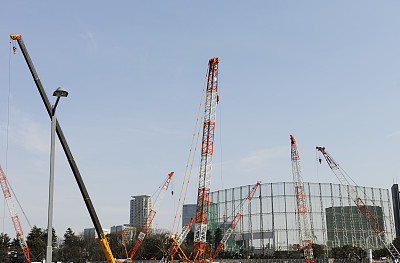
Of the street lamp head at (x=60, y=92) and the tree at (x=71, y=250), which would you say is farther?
the tree at (x=71, y=250)

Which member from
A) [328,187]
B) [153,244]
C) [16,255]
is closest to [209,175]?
[153,244]

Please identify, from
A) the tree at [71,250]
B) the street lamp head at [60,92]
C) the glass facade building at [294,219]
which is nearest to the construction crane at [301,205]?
the glass facade building at [294,219]

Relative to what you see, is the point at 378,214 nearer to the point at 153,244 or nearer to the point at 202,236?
the point at 153,244

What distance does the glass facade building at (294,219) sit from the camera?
12112 centimetres

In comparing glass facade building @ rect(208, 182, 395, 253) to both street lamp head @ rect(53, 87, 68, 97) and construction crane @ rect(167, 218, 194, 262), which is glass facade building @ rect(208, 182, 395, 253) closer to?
construction crane @ rect(167, 218, 194, 262)

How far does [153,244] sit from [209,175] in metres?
53.4

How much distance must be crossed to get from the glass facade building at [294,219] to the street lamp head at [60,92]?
109m

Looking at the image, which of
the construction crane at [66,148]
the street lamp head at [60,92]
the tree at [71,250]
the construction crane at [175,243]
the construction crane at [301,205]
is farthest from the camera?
the tree at [71,250]

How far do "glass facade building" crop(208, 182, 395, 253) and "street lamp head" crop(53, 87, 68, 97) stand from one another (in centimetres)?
10864

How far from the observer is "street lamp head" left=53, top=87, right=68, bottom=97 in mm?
18859

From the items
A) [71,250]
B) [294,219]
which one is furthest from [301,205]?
[71,250]

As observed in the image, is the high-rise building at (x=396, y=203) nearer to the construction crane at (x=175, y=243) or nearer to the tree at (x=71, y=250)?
the construction crane at (x=175, y=243)

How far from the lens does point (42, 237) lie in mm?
132375

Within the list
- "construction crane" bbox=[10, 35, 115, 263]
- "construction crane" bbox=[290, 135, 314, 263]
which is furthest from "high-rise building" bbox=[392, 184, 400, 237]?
"construction crane" bbox=[10, 35, 115, 263]
